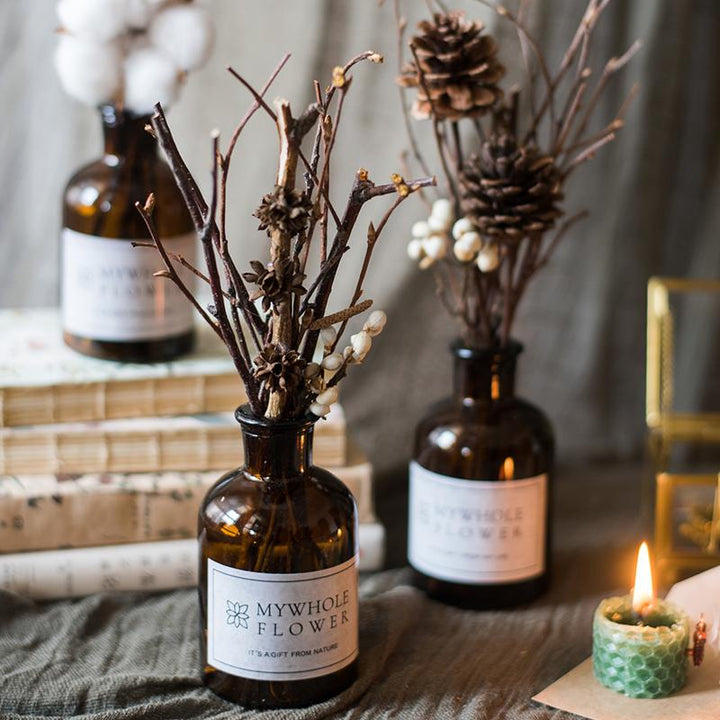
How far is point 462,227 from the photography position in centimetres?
81

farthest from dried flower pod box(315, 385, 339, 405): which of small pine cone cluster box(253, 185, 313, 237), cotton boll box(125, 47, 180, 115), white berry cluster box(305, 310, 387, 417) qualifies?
cotton boll box(125, 47, 180, 115)

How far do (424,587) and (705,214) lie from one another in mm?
563

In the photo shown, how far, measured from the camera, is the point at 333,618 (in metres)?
0.72

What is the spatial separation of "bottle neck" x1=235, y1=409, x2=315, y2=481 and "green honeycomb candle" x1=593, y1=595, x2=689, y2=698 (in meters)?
0.22

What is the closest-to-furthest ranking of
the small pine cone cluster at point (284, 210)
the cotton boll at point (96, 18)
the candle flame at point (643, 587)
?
1. the small pine cone cluster at point (284, 210)
2. the candle flame at point (643, 587)
3. the cotton boll at point (96, 18)

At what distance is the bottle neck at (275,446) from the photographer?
690mm

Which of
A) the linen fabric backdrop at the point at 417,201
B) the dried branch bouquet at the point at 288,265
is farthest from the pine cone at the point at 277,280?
the linen fabric backdrop at the point at 417,201

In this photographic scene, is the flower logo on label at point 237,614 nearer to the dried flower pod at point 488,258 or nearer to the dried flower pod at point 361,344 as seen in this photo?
the dried flower pod at point 361,344

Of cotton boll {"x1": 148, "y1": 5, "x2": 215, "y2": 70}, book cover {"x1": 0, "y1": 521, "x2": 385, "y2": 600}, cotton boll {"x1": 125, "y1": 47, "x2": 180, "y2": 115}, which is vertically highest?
cotton boll {"x1": 148, "y1": 5, "x2": 215, "y2": 70}

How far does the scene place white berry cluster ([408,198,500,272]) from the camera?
0.81m

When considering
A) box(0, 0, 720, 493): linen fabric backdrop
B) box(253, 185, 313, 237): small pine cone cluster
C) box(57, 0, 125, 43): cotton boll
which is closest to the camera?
box(253, 185, 313, 237): small pine cone cluster

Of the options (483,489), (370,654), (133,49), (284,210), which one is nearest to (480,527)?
(483,489)

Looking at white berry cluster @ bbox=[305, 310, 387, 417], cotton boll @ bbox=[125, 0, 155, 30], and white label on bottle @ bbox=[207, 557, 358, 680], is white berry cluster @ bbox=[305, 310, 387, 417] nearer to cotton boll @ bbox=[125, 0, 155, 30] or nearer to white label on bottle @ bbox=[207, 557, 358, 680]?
white label on bottle @ bbox=[207, 557, 358, 680]

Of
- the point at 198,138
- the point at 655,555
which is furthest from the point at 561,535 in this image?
the point at 198,138
